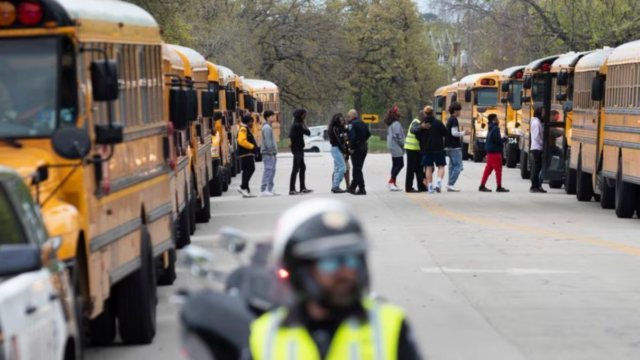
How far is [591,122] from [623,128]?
3.09 m

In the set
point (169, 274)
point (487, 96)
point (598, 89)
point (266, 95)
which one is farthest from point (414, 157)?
point (266, 95)

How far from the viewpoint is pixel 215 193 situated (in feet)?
94.9

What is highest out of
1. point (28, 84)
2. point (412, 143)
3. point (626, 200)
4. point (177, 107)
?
point (28, 84)

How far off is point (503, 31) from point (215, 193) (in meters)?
29.6

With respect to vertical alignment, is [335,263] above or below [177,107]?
above

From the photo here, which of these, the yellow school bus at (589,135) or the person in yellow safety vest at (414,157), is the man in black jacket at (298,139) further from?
the yellow school bus at (589,135)

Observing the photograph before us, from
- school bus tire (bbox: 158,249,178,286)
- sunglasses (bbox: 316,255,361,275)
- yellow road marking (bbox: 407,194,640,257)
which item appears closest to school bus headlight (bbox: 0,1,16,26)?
school bus tire (bbox: 158,249,178,286)

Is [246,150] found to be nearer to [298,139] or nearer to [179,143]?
[298,139]

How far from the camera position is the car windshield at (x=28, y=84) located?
30.0 ft

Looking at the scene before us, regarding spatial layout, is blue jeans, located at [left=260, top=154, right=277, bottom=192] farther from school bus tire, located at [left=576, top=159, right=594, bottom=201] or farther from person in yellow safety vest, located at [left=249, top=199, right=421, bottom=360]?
person in yellow safety vest, located at [left=249, top=199, right=421, bottom=360]

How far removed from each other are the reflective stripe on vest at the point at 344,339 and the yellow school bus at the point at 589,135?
785 inches

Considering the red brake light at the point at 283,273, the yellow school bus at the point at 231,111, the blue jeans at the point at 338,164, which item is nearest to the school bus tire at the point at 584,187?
the blue jeans at the point at 338,164

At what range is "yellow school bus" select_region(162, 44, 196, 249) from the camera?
539 inches

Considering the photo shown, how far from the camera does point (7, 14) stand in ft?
30.1
